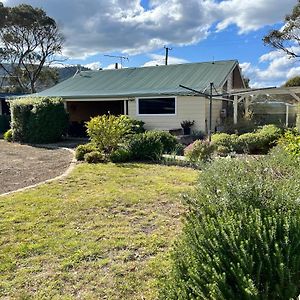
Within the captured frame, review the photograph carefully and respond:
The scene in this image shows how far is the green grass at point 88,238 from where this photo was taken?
11.7ft

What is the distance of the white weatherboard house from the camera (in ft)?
57.6

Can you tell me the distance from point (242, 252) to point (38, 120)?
51.7 feet

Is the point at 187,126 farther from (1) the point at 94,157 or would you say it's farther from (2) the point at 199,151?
(1) the point at 94,157

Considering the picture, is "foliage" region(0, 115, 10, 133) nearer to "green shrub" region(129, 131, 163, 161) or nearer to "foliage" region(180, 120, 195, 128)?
"foliage" region(180, 120, 195, 128)

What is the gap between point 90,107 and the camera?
2414 cm

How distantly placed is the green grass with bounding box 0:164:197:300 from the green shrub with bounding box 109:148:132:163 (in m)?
2.75

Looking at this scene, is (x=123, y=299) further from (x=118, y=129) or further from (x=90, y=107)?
(x=90, y=107)

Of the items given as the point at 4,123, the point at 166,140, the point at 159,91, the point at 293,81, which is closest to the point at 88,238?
the point at 166,140

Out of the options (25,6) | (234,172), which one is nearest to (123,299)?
(234,172)

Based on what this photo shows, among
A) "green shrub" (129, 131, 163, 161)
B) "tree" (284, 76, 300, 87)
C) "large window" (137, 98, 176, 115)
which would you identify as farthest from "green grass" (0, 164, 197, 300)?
"tree" (284, 76, 300, 87)

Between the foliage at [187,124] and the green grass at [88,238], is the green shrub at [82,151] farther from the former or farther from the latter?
the foliage at [187,124]

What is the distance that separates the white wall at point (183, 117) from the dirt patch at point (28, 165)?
5625mm

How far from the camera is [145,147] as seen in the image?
11047 mm

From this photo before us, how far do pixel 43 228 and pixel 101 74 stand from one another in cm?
2049
